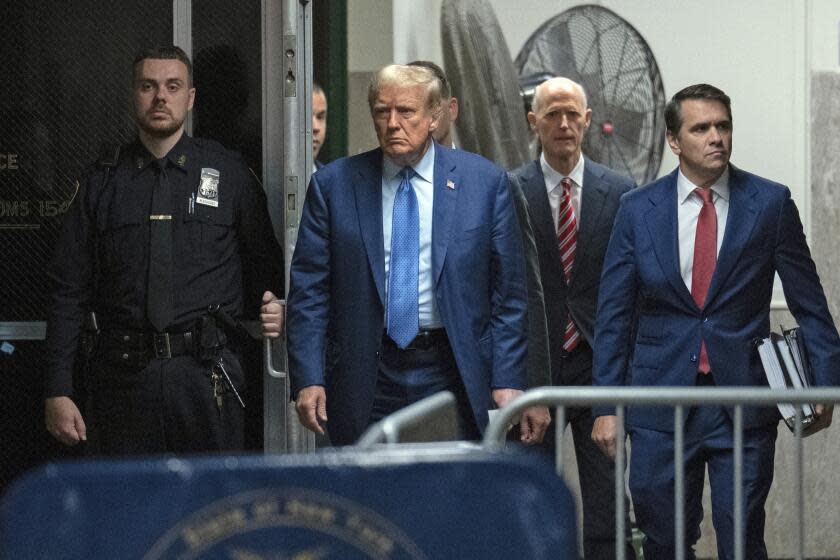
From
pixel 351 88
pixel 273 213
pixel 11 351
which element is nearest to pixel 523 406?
pixel 273 213

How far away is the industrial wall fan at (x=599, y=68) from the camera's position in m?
7.51

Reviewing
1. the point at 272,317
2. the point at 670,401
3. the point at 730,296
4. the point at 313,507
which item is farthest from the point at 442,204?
the point at 313,507

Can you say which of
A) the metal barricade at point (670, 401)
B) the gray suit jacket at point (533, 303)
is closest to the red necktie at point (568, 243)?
the gray suit jacket at point (533, 303)

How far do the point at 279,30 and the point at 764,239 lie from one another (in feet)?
6.00

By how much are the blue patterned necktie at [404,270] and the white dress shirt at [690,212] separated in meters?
0.87

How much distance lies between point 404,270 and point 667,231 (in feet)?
2.88

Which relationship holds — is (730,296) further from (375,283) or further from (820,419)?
(375,283)

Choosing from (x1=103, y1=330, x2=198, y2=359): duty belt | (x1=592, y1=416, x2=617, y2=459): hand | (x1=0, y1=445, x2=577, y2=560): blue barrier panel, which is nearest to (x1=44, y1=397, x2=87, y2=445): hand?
(x1=103, y1=330, x2=198, y2=359): duty belt

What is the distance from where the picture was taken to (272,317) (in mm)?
5520

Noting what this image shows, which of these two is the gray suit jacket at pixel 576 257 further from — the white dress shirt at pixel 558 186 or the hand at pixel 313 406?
the hand at pixel 313 406

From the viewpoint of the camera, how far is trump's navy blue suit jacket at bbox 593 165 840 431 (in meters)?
5.09

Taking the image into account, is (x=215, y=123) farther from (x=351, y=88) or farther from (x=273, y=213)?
(x=351, y=88)

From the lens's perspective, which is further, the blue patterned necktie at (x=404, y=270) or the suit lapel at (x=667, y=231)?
the suit lapel at (x=667, y=231)

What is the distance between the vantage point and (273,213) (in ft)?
19.0
